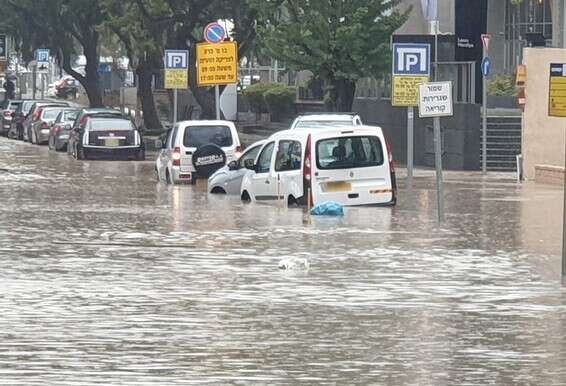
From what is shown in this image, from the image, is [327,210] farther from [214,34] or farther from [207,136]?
[214,34]

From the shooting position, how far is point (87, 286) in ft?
A: 52.5

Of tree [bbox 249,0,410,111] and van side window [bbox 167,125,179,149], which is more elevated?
tree [bbox 249,0,410,111]

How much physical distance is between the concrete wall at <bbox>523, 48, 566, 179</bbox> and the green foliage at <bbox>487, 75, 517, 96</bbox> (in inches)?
332

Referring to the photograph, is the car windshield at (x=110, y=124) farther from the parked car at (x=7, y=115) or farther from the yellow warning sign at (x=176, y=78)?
the parked car at (x=7, y=115)

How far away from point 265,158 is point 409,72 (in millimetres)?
4576

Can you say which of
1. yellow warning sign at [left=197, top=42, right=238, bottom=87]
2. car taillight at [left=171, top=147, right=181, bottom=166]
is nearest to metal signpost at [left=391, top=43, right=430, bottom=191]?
car taillight at [left=171, top=147, right=181, bottom=166]

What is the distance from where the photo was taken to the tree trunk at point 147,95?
62688mm

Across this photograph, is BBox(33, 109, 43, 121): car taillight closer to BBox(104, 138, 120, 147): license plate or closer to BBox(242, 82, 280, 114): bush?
BBox(242, 82, 280, 114): bush

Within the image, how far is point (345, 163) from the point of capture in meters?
26.2

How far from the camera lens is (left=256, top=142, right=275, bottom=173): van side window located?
27672mm

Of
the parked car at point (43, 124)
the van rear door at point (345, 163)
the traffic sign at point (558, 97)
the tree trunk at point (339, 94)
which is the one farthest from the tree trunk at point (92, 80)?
the traffic sign at point (558, 97)

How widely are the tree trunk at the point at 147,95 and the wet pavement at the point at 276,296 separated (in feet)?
116

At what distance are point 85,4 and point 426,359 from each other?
55.2 metres

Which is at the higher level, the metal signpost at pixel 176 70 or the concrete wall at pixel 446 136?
the metal signpost at pixel 176 70
